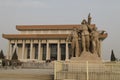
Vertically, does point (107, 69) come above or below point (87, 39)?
below

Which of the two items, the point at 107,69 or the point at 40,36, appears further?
the point at 40,36

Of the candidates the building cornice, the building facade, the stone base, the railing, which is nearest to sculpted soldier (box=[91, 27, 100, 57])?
the stone base

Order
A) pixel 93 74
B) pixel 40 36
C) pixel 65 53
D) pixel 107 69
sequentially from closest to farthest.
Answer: pixel 93 74 < pixel 107 69 < pixel 40 36 < pixel 65 53

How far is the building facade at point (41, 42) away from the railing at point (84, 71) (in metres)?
60.6

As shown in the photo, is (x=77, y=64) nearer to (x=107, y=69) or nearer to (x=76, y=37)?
(x=107, y=69)

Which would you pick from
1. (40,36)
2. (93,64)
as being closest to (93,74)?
(93,64)

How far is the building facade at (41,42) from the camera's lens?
254 ft

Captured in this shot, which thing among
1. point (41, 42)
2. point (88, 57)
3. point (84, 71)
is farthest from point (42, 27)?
point (84, 71)

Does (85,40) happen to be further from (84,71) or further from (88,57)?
(84,71)

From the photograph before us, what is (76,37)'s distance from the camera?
17.1 m

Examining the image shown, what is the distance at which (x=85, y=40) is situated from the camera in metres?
16.7

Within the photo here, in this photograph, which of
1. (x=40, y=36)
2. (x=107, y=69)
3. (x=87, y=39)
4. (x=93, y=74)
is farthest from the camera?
(x=40, y=36)

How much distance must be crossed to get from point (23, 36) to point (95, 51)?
62.6 metres

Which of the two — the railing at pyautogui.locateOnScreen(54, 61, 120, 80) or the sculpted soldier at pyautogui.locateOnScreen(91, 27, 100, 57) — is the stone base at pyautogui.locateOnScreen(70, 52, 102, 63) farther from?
the railing at pyautogui.locateOnScreen(54, 61, 120, 80)
